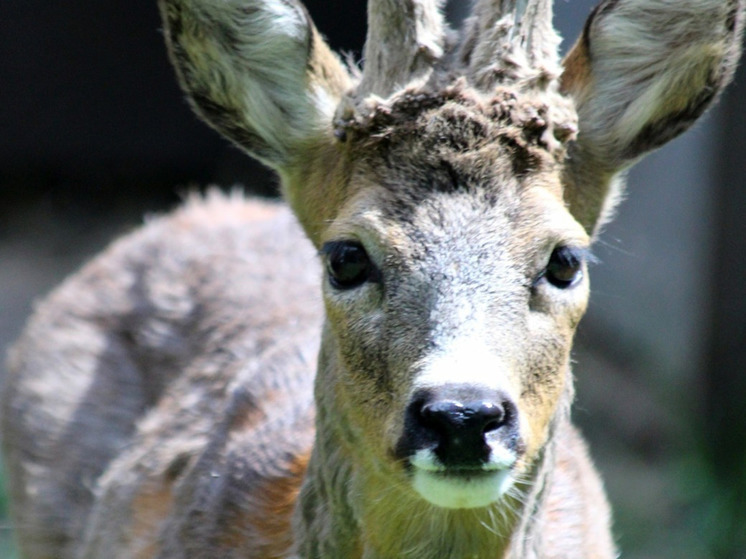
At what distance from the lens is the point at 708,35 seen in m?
4.84

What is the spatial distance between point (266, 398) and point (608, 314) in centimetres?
545

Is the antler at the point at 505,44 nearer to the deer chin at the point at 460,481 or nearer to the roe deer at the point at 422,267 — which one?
the roe deer at the point at 422,267

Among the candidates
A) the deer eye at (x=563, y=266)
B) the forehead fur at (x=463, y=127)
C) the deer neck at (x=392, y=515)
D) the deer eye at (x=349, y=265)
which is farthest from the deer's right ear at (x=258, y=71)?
the deer eye at (x=563, y=266)

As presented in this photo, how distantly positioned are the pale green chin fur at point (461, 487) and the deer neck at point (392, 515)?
0.30 meters

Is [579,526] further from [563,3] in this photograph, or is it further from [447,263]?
[563,3]

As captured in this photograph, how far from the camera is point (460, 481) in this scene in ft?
13.1

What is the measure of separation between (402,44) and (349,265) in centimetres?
80

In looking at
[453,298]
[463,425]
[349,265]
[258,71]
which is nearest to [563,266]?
[453,298]

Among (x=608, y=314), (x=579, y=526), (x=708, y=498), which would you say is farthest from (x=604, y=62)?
(x=608, y=314)

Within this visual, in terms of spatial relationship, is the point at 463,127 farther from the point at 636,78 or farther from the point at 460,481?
the point at 460,481

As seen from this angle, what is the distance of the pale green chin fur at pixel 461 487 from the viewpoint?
13.2 feet

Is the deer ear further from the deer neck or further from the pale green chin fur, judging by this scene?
the pale green chin fur

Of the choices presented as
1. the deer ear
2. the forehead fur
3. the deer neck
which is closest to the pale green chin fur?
the deer neck

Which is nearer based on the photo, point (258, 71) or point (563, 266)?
point (563, 266)
